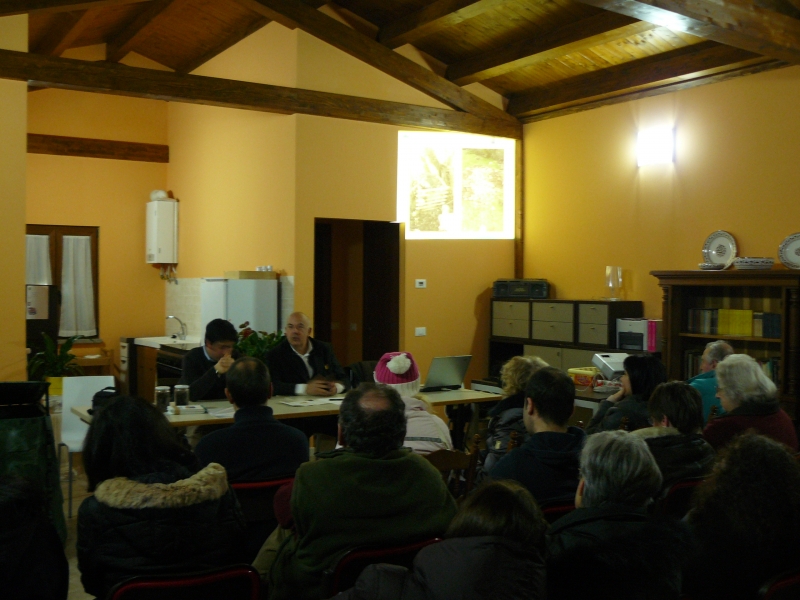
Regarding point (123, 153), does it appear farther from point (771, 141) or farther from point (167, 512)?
point (167, 512)

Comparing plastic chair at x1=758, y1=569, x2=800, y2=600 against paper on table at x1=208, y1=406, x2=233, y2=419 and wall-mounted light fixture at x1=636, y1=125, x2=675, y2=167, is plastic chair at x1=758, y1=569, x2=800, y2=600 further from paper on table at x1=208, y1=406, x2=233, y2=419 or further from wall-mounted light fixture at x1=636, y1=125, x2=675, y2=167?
wall-mounted light fixture at x1=636, y1=125, x2=675, y2=167

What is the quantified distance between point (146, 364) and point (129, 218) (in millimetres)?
1872

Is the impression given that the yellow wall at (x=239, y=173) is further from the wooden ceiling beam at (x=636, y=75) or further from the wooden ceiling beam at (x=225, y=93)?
the wooden ceiling beam at (x=636, y=75)

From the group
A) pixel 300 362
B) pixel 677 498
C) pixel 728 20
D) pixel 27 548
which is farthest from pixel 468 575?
pixel 728 20

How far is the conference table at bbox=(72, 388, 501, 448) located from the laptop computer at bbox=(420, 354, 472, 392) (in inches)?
2.6

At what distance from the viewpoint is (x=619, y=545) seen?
1.87 m

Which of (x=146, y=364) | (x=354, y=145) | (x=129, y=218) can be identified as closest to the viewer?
(x=354, y=145)

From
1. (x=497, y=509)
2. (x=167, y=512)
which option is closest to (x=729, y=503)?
(x=497, y=509)

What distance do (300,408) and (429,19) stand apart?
400cm

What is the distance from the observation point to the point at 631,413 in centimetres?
386

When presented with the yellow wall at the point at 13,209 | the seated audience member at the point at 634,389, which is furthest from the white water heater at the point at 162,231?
the seated audience member at the point at 634,389

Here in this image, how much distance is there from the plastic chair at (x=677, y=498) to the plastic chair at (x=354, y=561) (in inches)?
44.3

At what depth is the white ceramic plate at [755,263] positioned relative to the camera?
620 centimetres

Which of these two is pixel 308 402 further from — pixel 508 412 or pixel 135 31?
pixel 135 31
